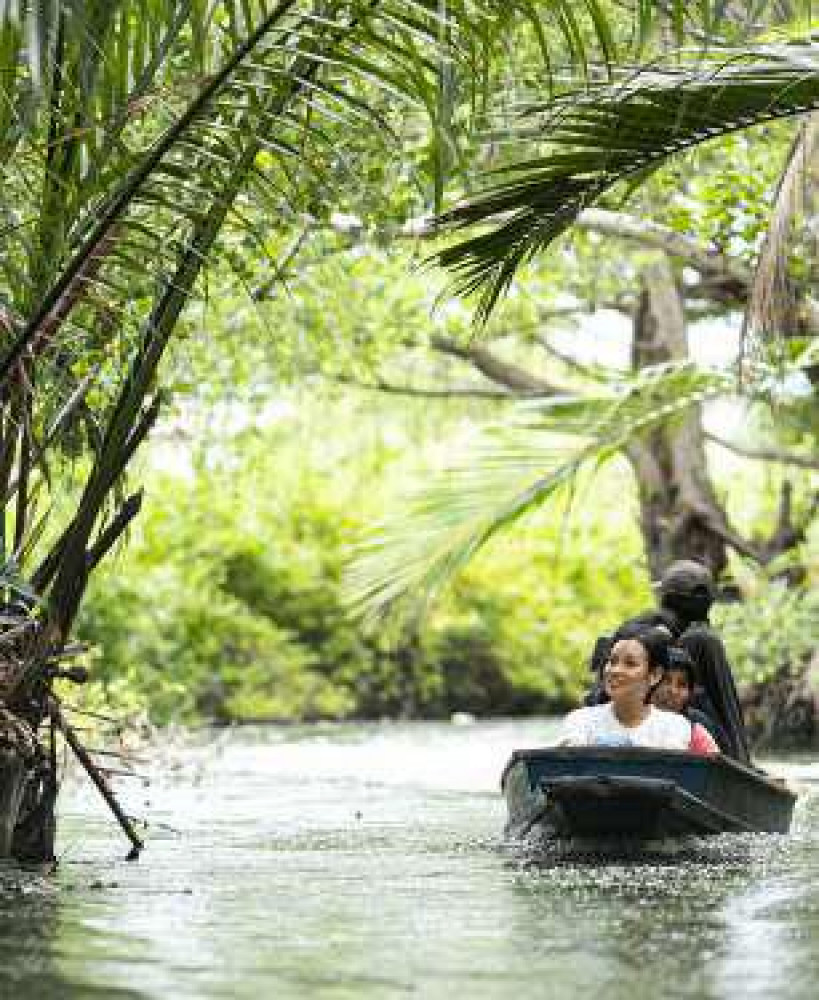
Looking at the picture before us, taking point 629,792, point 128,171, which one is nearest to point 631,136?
point 128,171

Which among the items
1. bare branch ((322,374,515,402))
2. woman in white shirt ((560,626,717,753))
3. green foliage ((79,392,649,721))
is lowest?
green foliage ((79,392,649,721))

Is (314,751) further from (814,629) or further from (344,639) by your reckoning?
(344,639)

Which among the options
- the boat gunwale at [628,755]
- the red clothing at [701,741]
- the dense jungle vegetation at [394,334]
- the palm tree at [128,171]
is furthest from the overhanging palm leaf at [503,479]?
the palm tree at [128,171]

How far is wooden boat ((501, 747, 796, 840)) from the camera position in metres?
9.91

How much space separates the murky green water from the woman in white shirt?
0.57 metres

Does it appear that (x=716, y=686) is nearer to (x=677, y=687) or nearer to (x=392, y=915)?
(x=677, y=687)

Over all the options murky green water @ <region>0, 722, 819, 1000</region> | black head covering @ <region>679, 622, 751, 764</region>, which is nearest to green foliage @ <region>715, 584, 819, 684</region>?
murky green water @ <region>0, 722, 819, 1000</region>

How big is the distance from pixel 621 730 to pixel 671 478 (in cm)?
1230

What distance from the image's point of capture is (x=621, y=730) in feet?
34.6

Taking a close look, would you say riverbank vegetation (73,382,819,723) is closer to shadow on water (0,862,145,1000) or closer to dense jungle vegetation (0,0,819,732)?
dense jungle vegetation (0,0,819,732)

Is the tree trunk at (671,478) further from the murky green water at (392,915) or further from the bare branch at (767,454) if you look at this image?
the murky green water at (392,915)

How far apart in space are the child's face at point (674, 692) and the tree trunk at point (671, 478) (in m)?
10.9

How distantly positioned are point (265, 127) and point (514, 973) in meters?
3.23

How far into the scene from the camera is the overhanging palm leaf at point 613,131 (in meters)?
8.52
